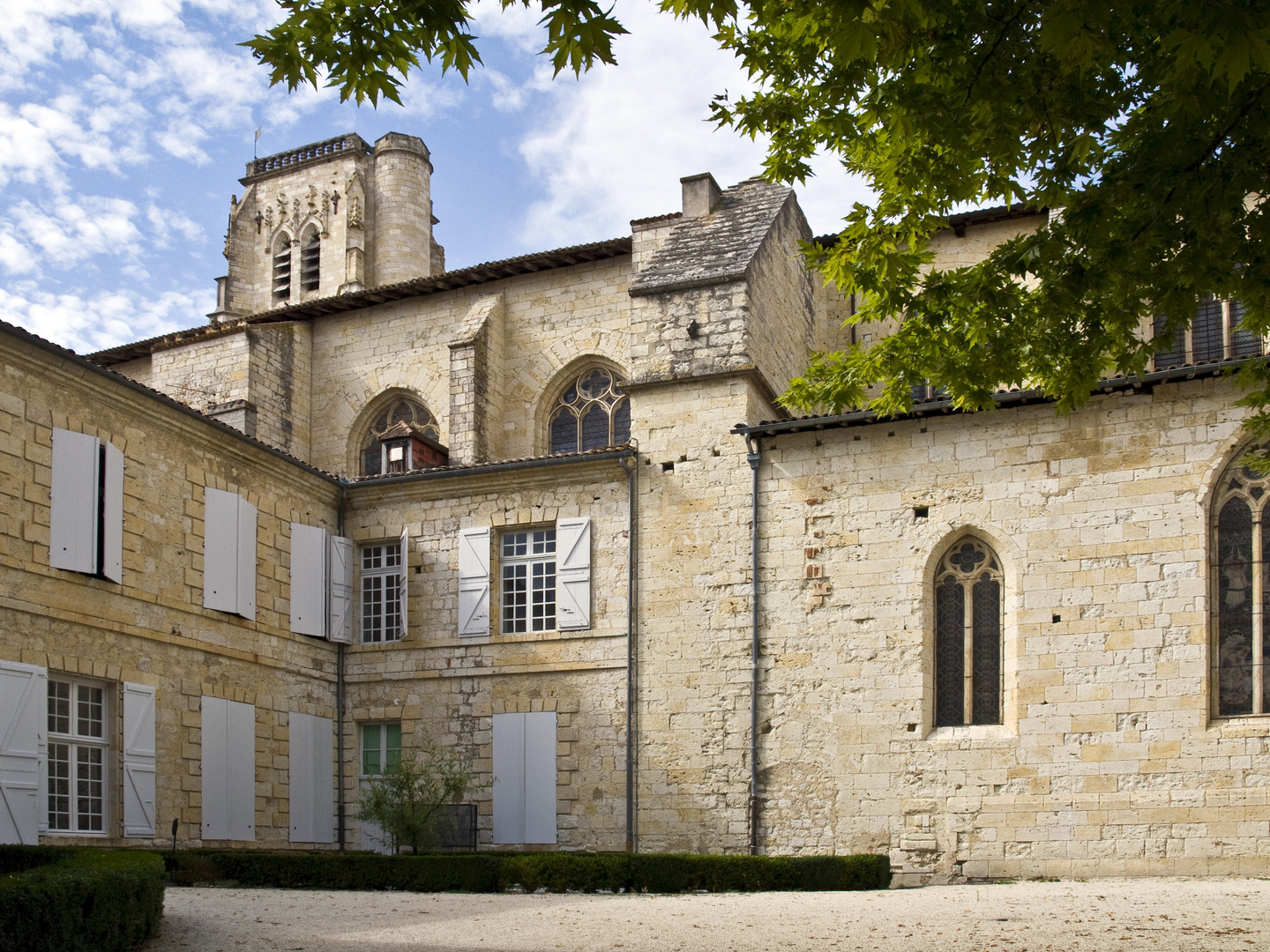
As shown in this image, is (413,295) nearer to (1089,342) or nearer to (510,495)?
(510,495)

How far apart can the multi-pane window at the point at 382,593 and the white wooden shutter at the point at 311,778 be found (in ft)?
4.48

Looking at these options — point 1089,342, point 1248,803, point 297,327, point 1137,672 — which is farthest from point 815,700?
point 297,327

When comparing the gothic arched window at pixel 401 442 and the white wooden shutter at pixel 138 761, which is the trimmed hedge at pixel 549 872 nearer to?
the white wooden shutter at pixel 138 761

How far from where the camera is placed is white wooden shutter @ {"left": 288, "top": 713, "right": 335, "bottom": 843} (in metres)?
16.8

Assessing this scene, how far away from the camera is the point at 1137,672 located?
14.0 meters

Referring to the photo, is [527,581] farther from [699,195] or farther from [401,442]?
[699,195]

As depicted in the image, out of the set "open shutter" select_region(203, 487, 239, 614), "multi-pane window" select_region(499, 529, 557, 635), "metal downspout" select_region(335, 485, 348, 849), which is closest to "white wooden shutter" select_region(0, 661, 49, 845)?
"open shutter" select_region(203, 487, 239, 614)

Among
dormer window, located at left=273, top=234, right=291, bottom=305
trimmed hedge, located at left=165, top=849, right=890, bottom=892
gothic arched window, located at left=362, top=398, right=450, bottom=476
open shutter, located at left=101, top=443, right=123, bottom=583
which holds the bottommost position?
trimmed hedge, located at left=165, top=849, right=890, bottom=892

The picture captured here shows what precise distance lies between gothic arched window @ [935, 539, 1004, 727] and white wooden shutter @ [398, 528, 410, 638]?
6.87 m

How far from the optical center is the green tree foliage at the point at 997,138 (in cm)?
540

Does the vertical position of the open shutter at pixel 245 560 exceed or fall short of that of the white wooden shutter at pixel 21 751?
it exceeds it

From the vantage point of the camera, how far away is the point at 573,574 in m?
17.2

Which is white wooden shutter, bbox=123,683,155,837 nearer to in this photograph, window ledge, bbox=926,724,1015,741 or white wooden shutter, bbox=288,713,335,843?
white wooden shutter, bbox=288,713,335,843

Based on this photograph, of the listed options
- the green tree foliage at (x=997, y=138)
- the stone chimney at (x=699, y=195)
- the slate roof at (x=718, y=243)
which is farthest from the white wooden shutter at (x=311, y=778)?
the green tree foliage at (x=997, y=138)
